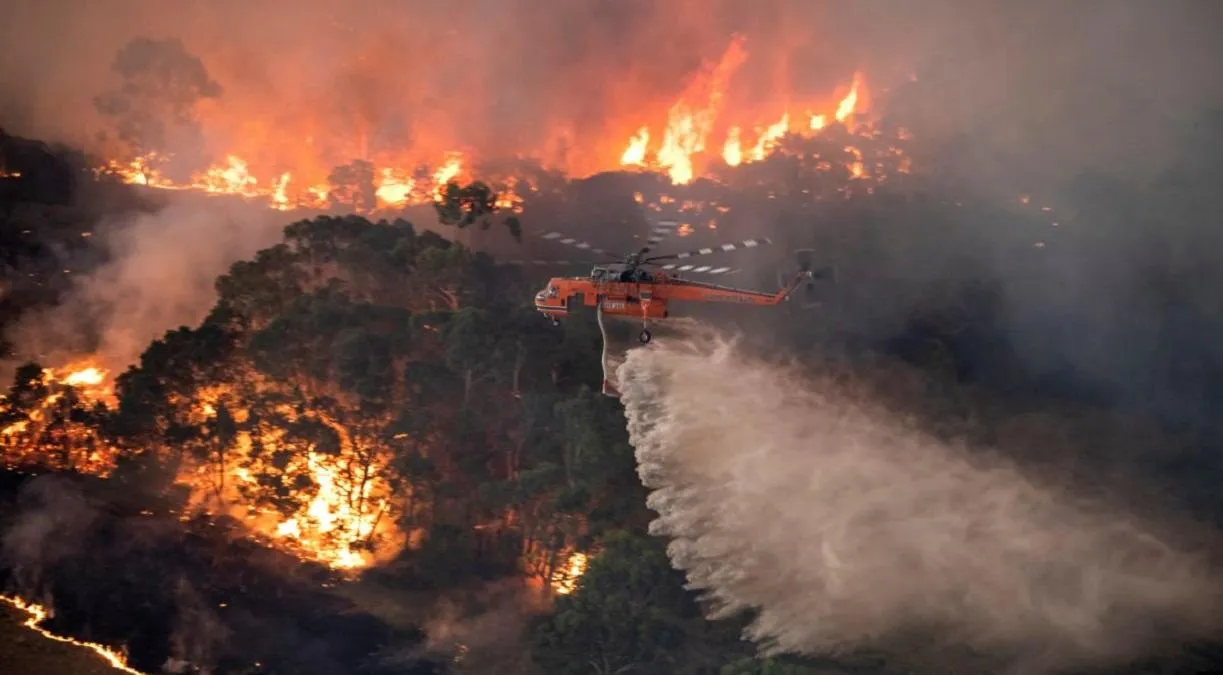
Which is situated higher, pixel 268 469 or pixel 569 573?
pixel 268 469

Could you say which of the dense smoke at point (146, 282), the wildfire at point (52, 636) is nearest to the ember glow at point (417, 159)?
the dense smoke at point (146, 282)

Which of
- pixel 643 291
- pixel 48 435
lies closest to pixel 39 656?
pixel 48 435

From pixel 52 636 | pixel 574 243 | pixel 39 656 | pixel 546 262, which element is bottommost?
pixel 39 656

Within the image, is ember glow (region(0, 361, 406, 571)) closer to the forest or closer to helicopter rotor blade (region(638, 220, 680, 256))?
the forest

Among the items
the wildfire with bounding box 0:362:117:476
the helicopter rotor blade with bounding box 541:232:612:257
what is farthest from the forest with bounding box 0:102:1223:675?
the helicopter rotor blade with bounding box 541:232:612:257

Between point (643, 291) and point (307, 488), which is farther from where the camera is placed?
point (307, 488)

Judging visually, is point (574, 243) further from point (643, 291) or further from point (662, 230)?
point (662, 230)

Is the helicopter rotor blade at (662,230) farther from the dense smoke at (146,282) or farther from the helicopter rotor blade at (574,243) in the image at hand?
the dense smoke at (146,282)
